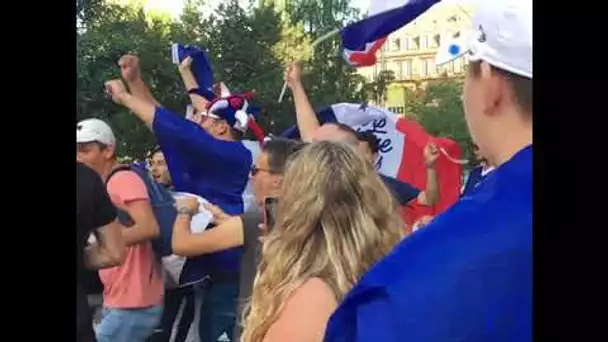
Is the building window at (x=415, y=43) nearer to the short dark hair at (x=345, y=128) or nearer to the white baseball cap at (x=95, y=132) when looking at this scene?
the short dark hair at (x=345, y=128)

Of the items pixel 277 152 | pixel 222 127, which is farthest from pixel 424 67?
pixel 222 127

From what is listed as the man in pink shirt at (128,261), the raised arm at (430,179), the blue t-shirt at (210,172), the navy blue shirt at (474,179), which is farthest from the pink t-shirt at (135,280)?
the navy blue shirt at (474,179)

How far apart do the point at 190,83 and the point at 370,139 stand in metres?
0.57

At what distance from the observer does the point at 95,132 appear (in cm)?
265

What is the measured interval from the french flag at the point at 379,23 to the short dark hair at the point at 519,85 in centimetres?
23

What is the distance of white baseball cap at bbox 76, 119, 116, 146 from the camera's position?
8.70ft

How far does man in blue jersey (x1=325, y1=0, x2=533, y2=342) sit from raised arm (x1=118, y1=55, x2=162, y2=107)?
0.86 metres

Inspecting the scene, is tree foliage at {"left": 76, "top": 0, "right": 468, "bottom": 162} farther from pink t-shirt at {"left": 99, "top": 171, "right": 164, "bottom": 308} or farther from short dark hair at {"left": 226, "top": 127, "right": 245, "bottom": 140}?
pink t-shirt at {"left": 99, "top": 171, "right": 164, "bottom": 308}

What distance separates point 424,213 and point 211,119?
704 millimetres

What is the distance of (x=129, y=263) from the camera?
8.87 ft

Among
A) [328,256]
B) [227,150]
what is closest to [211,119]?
[227,150]

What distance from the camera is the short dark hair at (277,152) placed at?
2668 millimetres

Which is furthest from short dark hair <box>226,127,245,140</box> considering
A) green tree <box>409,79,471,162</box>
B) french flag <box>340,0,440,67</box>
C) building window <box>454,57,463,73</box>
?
building window <box>454,57,463,73</box>
